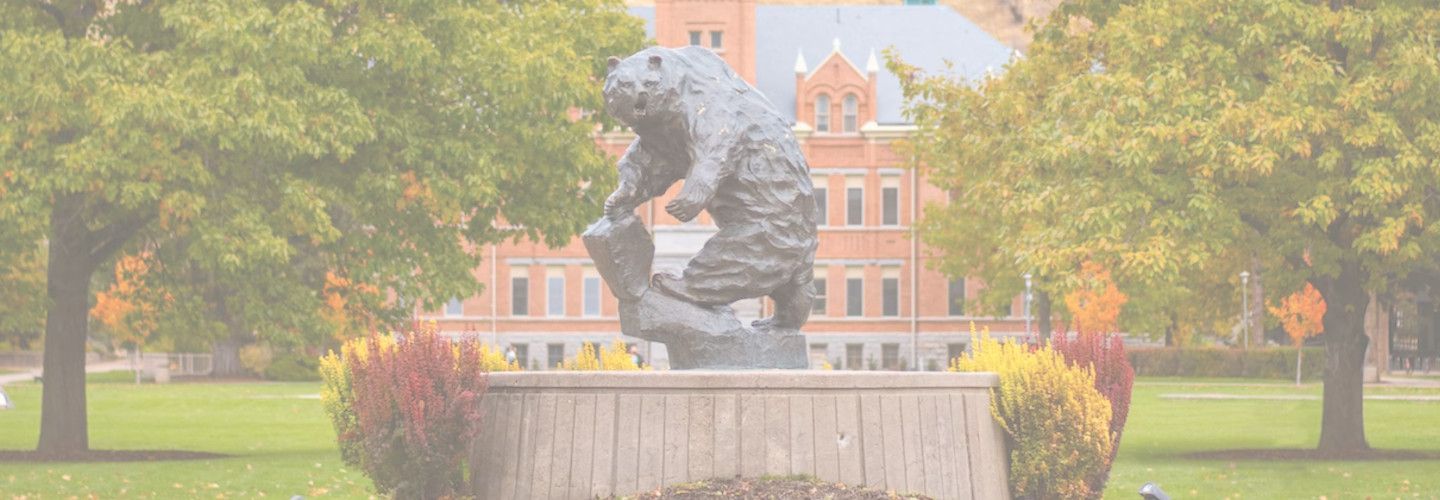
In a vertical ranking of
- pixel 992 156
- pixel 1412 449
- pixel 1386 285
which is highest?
pixel 992 156

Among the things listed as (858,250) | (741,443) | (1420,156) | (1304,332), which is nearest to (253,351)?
(858,250)

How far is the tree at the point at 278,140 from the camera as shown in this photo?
71.9 ft

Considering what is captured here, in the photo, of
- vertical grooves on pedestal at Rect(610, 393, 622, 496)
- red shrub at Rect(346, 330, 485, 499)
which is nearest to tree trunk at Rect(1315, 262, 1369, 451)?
vertical grooves on pedestal at Rect(610, 393, 622, 496)

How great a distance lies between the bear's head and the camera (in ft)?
41.9

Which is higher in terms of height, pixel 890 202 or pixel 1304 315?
pixel 890 202

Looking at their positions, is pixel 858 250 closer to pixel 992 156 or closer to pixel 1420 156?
pixel 992 156

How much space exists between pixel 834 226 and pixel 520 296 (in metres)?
12.4

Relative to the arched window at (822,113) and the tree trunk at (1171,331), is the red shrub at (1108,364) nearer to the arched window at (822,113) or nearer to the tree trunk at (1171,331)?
the tree trunk at (1171,331)

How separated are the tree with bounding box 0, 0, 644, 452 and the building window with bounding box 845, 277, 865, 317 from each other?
1900 inches

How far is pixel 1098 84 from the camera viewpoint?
2350 centimetres

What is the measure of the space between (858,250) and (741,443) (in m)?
63.9

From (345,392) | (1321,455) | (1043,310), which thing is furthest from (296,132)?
(1043,310)

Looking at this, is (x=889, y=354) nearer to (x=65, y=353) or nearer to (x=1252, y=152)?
(x=65, y=353)

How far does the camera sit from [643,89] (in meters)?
12.8
